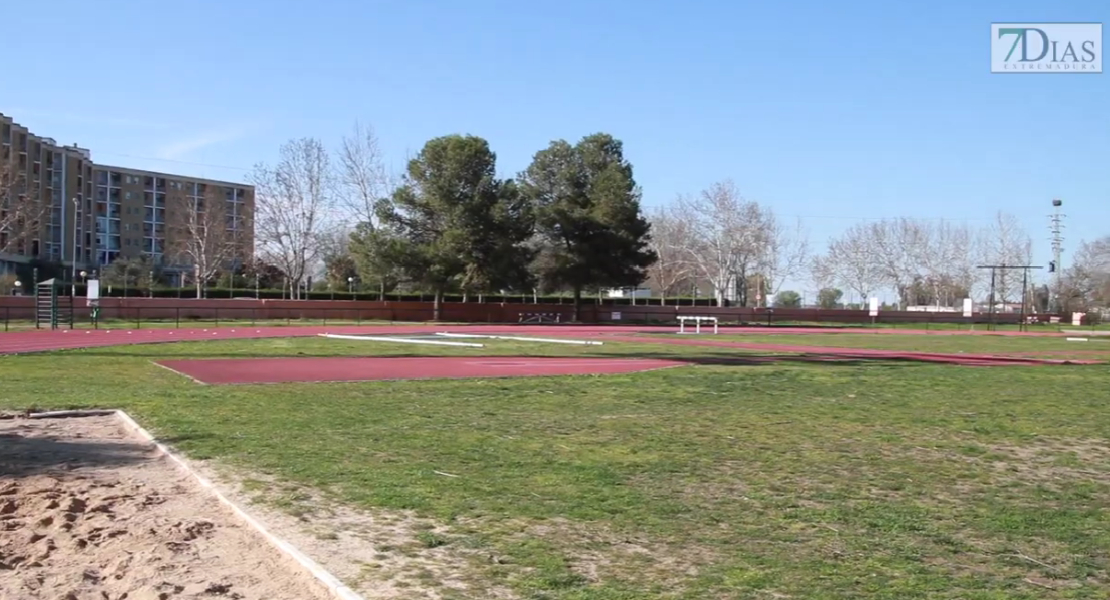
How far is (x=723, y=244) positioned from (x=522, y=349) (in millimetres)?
56582

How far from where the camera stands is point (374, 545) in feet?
20.0

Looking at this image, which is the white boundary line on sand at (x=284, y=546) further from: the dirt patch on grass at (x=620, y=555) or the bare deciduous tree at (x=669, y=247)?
the bare deciduous tree at (x=669, y=247)

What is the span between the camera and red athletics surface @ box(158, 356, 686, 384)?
18.8 meters

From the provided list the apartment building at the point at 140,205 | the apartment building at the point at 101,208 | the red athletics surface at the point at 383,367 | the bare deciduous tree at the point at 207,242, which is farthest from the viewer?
the apartment building at the point at 140,205

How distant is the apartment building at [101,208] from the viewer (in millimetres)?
93312

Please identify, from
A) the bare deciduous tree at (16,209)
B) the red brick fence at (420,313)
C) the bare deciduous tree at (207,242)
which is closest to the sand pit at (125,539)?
the red brick fence at (420,313)

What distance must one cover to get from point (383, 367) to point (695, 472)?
45.4 feet

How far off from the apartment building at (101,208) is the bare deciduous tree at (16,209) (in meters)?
0.31

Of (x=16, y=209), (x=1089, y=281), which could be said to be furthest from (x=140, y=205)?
(x=1089, y=281)

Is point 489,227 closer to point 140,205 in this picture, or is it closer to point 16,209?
point 16,209

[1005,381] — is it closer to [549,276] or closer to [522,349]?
[522,349]

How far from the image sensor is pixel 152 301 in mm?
52031

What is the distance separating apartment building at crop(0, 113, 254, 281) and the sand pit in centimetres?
7599

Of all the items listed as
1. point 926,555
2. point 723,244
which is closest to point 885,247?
A: point 723,244
